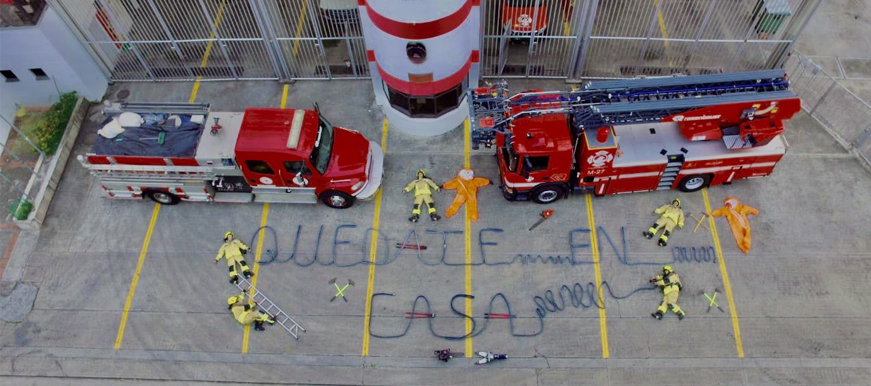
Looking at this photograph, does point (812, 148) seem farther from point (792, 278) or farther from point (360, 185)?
point (360, 185)

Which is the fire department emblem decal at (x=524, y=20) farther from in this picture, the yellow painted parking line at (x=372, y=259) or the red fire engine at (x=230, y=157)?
the red fire engine at (x=230, y=157)

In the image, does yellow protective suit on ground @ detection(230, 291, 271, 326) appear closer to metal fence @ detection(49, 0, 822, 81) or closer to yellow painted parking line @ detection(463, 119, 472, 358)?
yellow painted parking line @ detection(463, 119, 472, 358)

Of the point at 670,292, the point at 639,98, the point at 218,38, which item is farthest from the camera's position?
the point at 218,38

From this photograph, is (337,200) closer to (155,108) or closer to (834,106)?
(155,108)

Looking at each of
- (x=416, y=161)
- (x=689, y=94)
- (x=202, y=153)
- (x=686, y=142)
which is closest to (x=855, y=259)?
(x=686, y=142)

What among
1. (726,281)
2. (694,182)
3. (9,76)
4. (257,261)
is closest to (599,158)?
(694,182)

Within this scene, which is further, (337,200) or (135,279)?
(337,200)

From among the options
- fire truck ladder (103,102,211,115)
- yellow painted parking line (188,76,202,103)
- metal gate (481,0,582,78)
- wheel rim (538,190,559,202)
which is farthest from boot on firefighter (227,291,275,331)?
metal gate (481,0,582,78)
